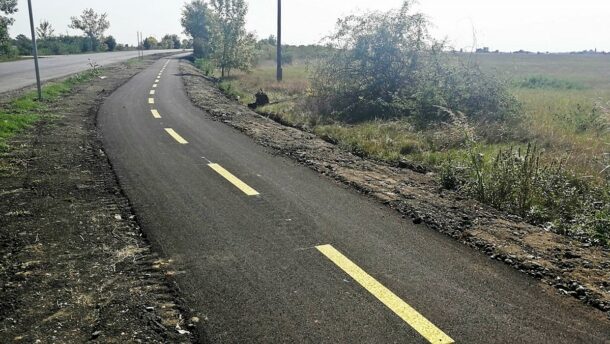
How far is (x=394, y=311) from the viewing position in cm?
338

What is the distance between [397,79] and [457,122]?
7059mm

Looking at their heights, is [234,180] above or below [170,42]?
below

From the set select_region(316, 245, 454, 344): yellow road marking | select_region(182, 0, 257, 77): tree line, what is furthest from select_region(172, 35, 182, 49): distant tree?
Answer: select_region(316, 245, 454, 344): yellow road marking

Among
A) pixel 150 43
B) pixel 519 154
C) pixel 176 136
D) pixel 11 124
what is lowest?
pixel 176 136

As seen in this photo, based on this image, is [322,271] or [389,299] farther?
[322,271]

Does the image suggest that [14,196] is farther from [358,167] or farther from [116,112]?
[116,112]

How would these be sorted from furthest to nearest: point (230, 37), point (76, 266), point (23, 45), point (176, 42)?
1. point (176, 42)
2. point (23, 45)
3. point (230, 37)
4. point (76, 266)

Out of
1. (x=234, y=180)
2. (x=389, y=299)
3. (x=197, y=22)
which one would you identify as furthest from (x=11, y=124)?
(x=197, y=22)

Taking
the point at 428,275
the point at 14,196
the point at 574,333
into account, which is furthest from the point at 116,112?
the point at 574,333

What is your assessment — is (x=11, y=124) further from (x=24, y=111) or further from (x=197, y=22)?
(x=197, y=22)

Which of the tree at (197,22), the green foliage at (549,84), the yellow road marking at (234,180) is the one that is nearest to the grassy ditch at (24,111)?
the yellow road marking at (234,180)

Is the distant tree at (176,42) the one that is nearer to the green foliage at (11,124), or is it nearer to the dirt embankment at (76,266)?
the green foliage at (11,124)

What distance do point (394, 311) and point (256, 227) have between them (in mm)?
2122

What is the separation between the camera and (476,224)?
210 inches
